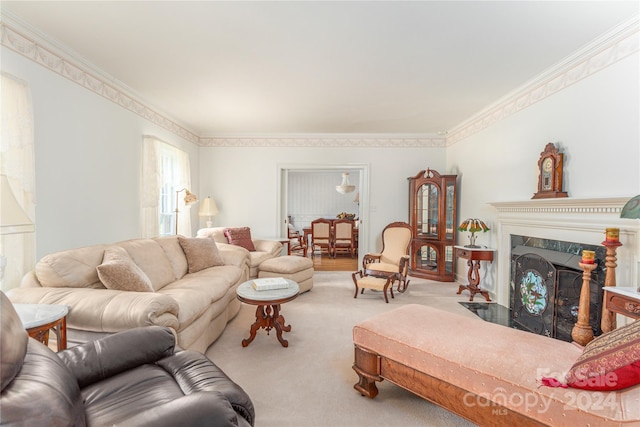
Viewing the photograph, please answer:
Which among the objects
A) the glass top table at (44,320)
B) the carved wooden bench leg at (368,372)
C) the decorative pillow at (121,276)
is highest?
the decorative pillow at (121,276)

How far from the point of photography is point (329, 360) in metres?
2.38

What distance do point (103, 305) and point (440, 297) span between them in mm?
3808

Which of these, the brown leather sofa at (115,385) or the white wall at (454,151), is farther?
the white wall at (454,151)

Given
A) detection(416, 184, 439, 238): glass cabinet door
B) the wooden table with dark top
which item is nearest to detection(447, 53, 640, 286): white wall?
the wooden table with dark top

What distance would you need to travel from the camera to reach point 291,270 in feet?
13.2

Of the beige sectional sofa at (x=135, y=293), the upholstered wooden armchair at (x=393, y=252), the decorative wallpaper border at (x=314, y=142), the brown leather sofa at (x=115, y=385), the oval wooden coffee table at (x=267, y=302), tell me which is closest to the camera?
the brown leather sofa at (x=115, y=385)

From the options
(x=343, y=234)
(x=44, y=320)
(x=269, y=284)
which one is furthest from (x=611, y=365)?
(x=343, y=234)

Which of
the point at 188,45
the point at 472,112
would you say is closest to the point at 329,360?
the point at 188,45

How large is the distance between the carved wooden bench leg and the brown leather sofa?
35.7 inches

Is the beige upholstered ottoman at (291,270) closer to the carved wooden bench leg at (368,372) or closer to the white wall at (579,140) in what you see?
the carved wooden bench leg at (368,372)

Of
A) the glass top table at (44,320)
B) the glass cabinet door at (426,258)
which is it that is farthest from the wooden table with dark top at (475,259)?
the glass top table at (44,320)

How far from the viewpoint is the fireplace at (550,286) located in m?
2.39

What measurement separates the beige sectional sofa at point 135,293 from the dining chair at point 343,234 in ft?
13.4

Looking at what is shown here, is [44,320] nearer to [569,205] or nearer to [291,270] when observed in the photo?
[291,270]
